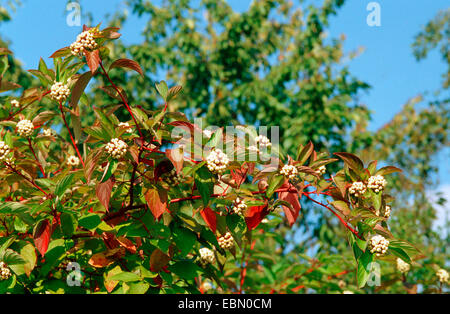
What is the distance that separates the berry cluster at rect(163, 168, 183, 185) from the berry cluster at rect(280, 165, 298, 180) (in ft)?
1.33

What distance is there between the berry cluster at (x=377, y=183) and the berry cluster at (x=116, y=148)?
3.21ft

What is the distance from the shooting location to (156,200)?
5.08ft

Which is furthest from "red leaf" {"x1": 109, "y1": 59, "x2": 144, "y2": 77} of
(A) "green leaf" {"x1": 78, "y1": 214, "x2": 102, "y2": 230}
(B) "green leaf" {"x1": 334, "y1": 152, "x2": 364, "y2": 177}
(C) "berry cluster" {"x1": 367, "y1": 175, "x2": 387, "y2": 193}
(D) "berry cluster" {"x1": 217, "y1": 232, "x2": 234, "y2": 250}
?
(C) "berry cluster" {"x1": 367, "y1": 175, "x2": 387, "y2": 193}

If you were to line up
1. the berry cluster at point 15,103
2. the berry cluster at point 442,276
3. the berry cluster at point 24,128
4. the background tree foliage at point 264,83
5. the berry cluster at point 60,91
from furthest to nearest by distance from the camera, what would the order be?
the background tree foliage at point 264,83
the berry cluster at point 442,276
the berry cluster at point 15,103
the berry cluster at point 24,128
the berry cluster at point 60,91

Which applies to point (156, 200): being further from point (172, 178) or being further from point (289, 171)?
point (289, 171)

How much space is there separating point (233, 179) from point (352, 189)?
1.63 ft

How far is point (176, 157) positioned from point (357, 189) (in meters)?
0.77

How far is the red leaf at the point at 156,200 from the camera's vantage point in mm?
1531

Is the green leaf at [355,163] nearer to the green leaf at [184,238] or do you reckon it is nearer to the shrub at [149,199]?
the shrub at [149,199]

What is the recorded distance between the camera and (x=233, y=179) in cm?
178

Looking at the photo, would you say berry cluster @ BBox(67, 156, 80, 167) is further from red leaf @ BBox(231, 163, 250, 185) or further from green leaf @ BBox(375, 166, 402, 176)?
green leaf @ BBox(375, 166, 402, 176)

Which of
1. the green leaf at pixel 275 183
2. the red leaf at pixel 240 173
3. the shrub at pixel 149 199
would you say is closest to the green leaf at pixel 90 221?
the shrub at pixel 149 199
